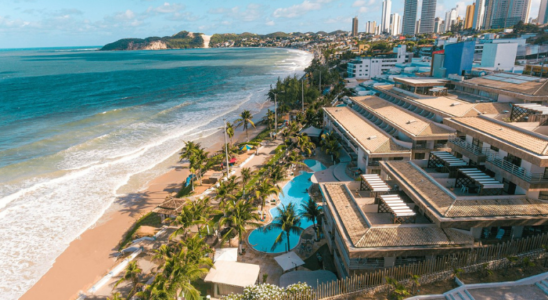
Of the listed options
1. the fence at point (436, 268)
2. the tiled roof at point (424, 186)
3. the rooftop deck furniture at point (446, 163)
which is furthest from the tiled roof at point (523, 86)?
the fence at point (436, 268)

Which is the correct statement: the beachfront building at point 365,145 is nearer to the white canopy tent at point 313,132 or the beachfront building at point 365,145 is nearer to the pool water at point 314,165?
the pool water at point 314,165

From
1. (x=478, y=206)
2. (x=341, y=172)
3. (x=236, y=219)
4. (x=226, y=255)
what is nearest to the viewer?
(x=478, y=206)

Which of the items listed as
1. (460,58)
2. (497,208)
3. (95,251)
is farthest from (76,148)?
(460,58)

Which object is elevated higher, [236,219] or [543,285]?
[543,285]

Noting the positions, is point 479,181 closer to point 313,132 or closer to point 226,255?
point 226,255

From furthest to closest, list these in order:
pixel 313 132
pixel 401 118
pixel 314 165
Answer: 1. pixel 313 132
2. pixel 314 165
3. pixel 401 118
